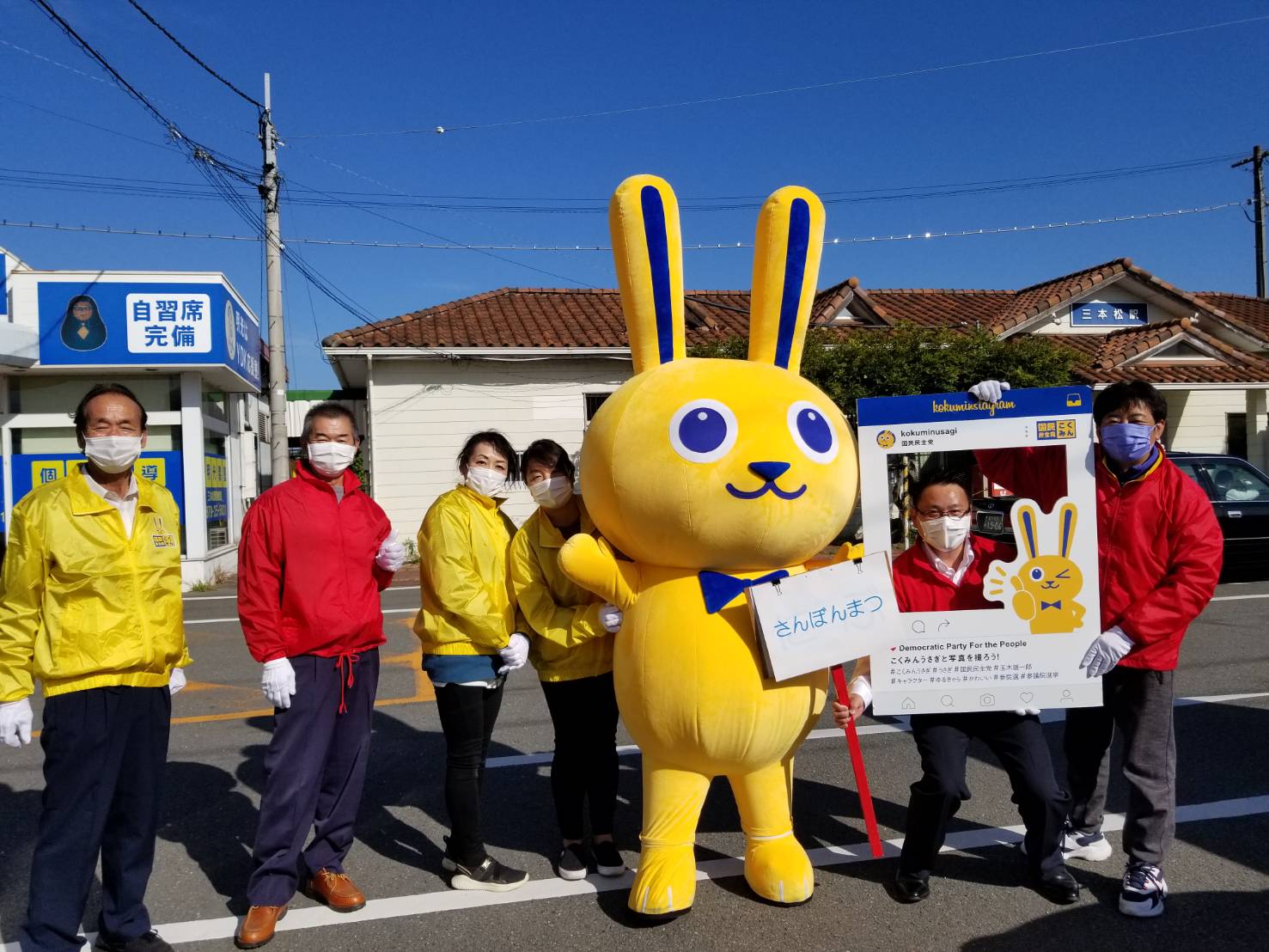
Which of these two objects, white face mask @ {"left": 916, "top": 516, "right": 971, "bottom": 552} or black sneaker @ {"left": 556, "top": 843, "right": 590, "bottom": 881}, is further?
black sneaker @ {"left": 556, "top": 843, "right": 590, "bottom": 881}

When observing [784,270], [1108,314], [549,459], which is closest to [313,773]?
[549,459]

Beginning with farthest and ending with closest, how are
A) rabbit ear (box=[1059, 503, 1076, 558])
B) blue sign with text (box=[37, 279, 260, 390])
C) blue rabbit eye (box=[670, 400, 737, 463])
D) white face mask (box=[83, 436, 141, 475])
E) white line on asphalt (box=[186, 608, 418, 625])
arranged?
blue sign with text (box=[37, 279, 260, 390]), white line on asphalt (box=[186, 608, 418, 625]), rabbit ear (box=[1059, 503, 1076, 558]), blue rabbit eye (box=[670, 400, 737, 463]), white face mask (box=[83, 436, 141, 475])

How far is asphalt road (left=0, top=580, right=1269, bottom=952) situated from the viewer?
123 inches

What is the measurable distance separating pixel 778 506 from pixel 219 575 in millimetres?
12520

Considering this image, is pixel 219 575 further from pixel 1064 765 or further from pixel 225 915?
pixel 1064 765

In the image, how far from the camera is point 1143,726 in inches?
128

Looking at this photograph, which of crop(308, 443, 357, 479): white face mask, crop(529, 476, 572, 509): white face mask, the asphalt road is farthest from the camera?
crop(529, 476, 572, 509): white face mask

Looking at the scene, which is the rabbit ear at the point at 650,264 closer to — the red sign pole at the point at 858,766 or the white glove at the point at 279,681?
the red sign pole at the point at 858,766

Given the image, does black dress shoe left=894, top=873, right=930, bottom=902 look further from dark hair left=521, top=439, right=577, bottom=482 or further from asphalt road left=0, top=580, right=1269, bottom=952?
dark hair left=521, top=439, right=577, bottom=482

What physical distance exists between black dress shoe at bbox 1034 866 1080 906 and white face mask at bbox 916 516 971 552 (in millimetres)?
1264

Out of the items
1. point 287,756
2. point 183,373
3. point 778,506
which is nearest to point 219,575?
point 183,373

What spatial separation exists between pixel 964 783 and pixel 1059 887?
0.50 m

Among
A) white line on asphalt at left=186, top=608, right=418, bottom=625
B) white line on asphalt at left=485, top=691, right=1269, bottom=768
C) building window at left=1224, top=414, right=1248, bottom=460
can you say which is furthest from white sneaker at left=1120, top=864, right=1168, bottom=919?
building window at left=1224, top=414, right=1248, bottom=460

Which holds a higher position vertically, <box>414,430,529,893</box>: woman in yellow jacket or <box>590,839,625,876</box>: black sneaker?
<box>414,430,529,893</box>: woman in yellow jacket
